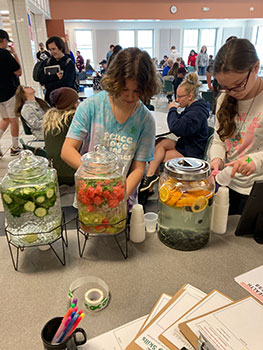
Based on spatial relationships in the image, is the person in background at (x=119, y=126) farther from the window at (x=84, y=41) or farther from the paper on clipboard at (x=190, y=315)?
the window at (x=84, y=41)

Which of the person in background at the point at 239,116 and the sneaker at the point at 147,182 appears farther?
the sneaker at the point at 147,182

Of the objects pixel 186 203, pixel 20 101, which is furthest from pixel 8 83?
pixel 186 203

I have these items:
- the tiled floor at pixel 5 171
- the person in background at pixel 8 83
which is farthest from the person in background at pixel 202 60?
the person in background at pixel 8 83

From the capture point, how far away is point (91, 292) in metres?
0.83

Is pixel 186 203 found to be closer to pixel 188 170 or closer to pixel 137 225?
pixel 188 170

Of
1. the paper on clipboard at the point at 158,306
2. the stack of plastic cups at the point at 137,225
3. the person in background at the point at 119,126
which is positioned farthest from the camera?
the person in background at the point at 119,126

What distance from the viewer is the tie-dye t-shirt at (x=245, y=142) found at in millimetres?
1231

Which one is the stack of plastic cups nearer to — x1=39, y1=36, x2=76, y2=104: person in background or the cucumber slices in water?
the cucumber slices in water

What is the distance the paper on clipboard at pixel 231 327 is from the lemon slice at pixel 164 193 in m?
0.37

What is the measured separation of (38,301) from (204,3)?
12094 millimetres

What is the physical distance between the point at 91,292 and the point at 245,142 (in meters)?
0.93

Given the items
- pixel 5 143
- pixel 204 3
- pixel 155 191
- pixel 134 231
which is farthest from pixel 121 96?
pixel 204 3

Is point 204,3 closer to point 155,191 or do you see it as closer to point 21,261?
point 155,191

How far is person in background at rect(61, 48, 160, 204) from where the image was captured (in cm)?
115
